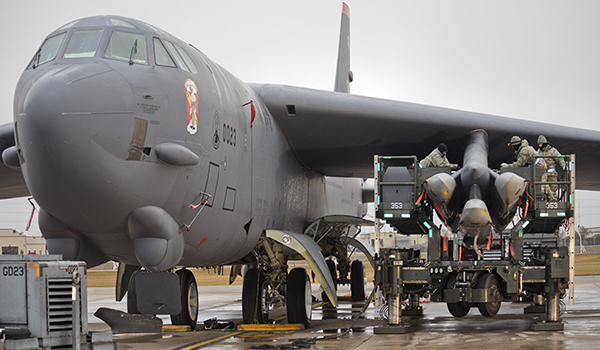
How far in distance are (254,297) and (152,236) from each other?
395 cm

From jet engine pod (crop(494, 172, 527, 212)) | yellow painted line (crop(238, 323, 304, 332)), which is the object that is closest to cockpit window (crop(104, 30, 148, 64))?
yellow painted line (crop(238, 323, 304, 332))

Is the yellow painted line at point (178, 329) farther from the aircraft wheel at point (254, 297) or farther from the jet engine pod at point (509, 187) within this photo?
the jet engine pod at point (509, 187)

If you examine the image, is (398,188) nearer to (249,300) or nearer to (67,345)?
(249,300)

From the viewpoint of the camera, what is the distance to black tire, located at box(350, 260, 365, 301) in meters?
19.8

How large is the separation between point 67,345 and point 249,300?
5602 millimetres

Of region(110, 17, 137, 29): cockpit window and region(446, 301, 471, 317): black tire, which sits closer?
region(110, 17, 137, 29): cockpit window

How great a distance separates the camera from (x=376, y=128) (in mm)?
13242

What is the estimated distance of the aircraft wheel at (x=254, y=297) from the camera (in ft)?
38.9

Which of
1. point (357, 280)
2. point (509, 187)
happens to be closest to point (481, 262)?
point (509, 187)

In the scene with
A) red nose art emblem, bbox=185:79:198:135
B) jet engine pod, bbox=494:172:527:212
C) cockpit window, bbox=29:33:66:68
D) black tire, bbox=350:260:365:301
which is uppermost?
cockpit window, bbox=29:33:66:68

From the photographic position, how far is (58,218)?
26.3 feet

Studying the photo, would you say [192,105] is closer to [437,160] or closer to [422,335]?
[437,160]

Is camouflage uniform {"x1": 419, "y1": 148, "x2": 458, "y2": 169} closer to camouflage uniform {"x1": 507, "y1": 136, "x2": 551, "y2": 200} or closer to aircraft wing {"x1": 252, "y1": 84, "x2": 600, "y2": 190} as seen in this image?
camouflage uniform {"x1": 507, "y1": 136, "x2": 551, "y2": 200}

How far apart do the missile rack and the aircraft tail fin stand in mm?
9037
